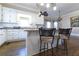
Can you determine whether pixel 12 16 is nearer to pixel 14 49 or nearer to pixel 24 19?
pixel 24 19

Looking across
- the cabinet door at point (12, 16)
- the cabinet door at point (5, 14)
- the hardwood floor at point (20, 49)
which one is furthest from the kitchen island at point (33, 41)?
the cabinet door at point (5, 14)

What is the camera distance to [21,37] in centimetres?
253

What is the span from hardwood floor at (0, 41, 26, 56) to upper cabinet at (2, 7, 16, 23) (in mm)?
607

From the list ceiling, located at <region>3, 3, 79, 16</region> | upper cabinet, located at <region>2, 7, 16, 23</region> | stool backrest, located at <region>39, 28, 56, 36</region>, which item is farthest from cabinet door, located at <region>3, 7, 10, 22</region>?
stool backrest, located at <region>39, 28, 56, 36</region>

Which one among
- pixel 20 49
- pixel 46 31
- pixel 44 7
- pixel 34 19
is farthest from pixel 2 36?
pixel 44 7

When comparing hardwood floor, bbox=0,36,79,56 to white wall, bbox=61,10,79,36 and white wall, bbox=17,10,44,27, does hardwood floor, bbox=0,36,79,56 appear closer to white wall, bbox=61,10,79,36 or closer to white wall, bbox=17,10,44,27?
white wall, bbox=61,10,79,36

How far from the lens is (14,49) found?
8.48 feet

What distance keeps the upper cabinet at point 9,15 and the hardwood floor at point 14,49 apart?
0.61m

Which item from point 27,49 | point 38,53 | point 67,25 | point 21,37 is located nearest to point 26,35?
point 21,37

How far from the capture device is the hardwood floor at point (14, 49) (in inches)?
93.0

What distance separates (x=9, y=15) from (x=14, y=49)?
3.02 ft

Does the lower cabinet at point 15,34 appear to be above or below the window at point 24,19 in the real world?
below

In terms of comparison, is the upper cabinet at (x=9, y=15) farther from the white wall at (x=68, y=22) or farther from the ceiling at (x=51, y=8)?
the white wall at (x=68, y=22)

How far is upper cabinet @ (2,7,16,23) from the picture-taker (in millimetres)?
2262
